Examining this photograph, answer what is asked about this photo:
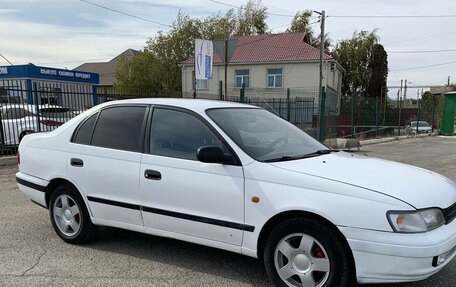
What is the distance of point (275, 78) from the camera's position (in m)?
34.8

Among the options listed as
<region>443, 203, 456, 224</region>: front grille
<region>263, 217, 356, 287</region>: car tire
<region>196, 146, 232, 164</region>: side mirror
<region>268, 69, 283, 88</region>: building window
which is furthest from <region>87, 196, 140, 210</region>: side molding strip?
<region>268, 69, 283, 88</region>: building window

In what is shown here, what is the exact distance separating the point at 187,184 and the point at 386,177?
1699 mm

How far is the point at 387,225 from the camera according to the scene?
308 cm

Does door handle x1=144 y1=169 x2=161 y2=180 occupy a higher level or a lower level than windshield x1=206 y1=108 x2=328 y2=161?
lower

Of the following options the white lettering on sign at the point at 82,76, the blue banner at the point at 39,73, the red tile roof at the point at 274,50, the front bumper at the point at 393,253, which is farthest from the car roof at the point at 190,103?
the red tile roof at the point at 274,50

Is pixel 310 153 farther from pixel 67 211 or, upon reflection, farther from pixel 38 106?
pixel 38 106

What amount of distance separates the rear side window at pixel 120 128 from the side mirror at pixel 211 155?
35.7 inches

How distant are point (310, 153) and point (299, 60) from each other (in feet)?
98.2

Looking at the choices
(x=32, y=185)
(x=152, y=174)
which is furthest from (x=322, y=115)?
(x=152, y=174)

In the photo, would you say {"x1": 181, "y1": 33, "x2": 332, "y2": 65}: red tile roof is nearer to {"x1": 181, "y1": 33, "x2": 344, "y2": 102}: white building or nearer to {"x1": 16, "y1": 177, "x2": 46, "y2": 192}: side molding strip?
{"x1": 181, "y1": 33, "x2": 344, "y2": 102}: white building

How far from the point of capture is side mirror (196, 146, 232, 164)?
143 inches

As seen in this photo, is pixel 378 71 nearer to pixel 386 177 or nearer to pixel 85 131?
pixel 85 131

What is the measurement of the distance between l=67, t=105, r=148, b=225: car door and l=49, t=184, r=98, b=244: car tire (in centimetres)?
18

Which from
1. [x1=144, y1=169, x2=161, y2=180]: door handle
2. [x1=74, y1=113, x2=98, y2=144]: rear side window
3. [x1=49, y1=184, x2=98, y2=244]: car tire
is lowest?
[x1=49, y1=184, x2=98, y2=244]: car tire
